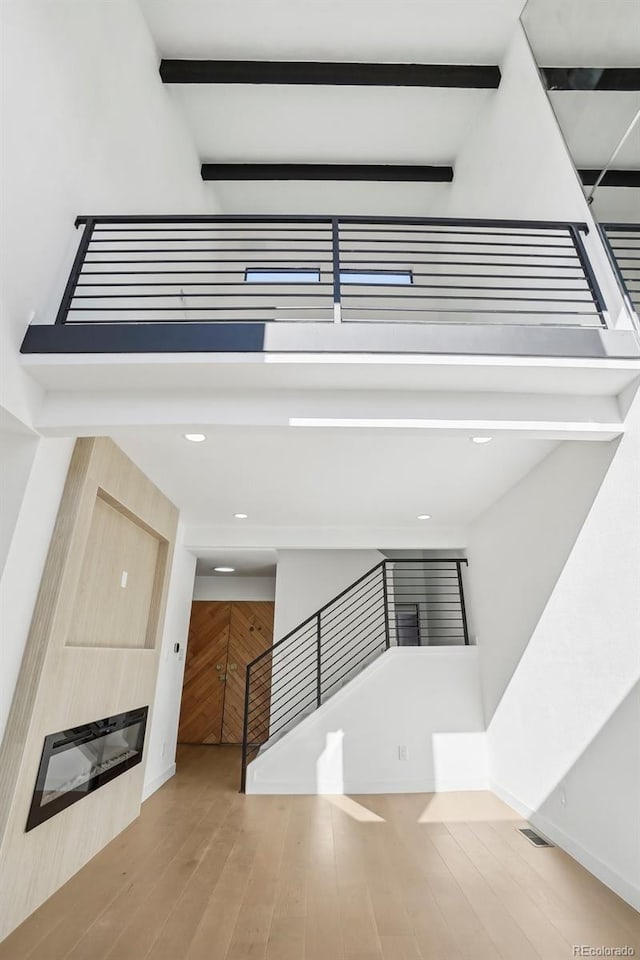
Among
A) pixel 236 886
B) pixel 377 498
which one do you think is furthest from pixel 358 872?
pixel 377 498

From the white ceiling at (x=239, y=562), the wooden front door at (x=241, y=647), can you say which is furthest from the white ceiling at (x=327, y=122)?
the wooden front door at (x=241, y=647)

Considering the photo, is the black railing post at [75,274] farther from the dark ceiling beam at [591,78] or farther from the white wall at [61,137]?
the dark ceiling beam at [591,78]

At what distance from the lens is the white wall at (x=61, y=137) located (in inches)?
87.5

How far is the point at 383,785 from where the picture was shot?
4.39 meters

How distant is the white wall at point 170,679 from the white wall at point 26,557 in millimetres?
2124

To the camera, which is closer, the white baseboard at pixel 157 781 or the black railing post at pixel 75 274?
the black railing post at pixel 75 274

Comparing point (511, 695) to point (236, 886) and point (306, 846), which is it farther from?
point (236, 886)

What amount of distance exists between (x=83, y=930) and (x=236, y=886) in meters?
0.79

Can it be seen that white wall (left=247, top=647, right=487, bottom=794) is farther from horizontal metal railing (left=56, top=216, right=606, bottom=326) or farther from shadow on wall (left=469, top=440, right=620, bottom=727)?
horizontal metal railing (left=56, top=216, right=606, bottom=326)

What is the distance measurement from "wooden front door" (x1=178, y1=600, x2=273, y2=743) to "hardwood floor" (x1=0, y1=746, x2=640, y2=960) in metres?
3.04

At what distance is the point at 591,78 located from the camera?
119 inches

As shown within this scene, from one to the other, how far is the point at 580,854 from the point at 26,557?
3.73 meters

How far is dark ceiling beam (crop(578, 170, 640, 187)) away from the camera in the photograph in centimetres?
266

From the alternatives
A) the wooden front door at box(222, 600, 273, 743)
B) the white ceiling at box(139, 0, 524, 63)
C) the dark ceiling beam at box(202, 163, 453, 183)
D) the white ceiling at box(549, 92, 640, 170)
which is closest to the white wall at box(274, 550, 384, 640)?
the wooden front door at box(222, 600, 273, 743)
